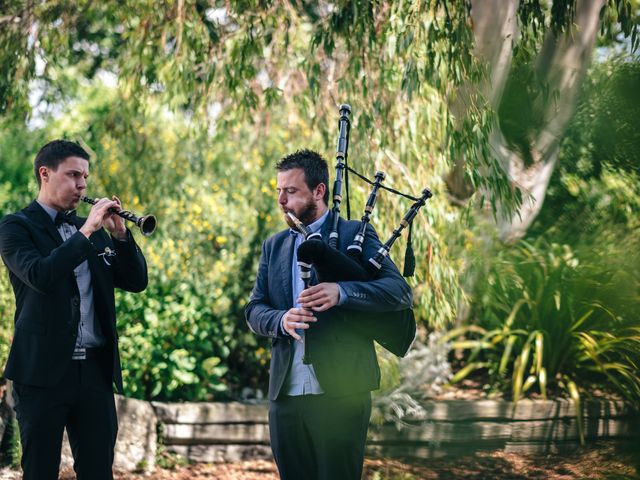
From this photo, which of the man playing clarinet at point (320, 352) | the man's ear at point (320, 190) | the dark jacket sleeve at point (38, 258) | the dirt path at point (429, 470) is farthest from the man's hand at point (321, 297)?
the dirt path at point (429, 470)

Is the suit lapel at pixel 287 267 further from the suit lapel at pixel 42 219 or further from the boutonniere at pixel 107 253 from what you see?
the suit lapel at pixel 42 219

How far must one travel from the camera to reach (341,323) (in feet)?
9.14

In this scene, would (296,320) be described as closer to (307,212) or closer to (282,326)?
(282,326)

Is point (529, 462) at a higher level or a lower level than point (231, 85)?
lower

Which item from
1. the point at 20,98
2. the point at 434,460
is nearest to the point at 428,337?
the point at 434,460

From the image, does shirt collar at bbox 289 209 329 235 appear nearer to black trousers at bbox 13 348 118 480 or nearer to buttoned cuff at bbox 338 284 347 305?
buttoned cuff at bbox 338 284 347 305

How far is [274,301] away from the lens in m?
2.98

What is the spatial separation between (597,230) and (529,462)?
4.73 metres

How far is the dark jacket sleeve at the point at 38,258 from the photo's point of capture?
2861 millimetres

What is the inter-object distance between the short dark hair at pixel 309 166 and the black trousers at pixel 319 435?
735 millimetres

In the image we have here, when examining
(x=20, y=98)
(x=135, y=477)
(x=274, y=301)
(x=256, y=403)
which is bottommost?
(x=135, y=477)

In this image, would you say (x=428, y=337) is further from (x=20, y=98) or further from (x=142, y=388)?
(x=20, y=98)

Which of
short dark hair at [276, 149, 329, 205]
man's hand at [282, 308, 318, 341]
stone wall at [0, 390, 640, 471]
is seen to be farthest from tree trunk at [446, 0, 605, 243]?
stone wall at [0, 390, 640, 471]

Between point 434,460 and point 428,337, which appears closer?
point 434,460
